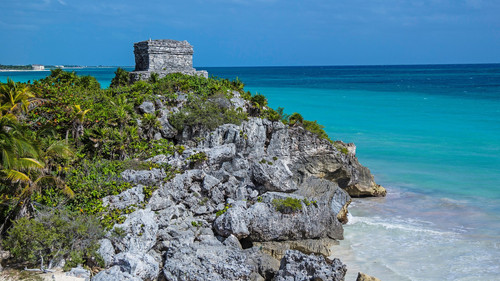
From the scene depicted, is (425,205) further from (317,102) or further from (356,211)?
(317,102)

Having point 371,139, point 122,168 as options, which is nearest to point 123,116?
point 122,168

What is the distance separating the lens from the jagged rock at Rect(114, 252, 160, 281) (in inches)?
344

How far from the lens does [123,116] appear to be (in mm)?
13438

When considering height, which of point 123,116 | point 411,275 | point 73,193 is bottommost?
point 411,275

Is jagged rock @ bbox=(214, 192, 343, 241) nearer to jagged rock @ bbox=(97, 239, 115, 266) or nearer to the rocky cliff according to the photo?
the rocky cliff

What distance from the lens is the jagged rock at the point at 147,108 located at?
583 inches

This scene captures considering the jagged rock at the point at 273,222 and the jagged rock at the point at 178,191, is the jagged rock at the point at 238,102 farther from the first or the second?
the jagged rock at the point at 273,222

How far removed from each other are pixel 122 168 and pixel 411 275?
8050mm

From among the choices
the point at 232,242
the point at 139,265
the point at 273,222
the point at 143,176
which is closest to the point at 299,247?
the point at 273,222

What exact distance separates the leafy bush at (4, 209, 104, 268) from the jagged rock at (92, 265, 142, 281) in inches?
28.9

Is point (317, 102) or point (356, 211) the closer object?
point (356, 211)

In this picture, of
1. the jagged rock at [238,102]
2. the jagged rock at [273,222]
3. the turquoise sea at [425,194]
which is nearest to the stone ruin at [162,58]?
the jagged rock at [238,102]

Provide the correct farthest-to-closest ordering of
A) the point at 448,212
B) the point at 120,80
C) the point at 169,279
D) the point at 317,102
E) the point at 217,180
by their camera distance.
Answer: the point at 317,102 < the point at 120,80 < the point at 448,212 < the point at 217,180 < the point at 169,279

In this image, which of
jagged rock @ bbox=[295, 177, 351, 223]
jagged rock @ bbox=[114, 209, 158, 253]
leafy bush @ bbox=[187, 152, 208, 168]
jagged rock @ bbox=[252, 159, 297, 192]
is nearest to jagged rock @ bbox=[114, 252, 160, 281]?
jagged rock @ bbox=[114, 209, 158, 253]
